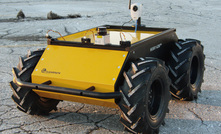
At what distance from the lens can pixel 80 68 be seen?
10.7 feet

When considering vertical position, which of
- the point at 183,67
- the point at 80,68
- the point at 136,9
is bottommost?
the point at 183,67

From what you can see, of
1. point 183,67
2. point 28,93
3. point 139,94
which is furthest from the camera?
point 183,67

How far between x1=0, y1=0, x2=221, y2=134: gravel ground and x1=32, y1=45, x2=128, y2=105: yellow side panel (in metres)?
0.53

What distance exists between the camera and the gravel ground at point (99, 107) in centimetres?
358

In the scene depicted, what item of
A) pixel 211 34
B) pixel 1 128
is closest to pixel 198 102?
pixel 1 128

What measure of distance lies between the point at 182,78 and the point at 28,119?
215 cm

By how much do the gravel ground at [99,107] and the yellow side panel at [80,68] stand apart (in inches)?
20.8

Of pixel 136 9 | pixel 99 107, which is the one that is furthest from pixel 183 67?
pixel 99 107

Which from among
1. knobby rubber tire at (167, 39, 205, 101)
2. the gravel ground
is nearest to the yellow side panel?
the gravel ground

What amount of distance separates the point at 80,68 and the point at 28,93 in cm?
73

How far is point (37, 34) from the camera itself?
9.27m

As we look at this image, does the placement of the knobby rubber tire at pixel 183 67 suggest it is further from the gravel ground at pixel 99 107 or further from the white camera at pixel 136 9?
the white camera at pixel 136 9

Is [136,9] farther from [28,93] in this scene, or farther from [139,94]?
[28,93]

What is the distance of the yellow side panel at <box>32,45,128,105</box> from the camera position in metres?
3.10
